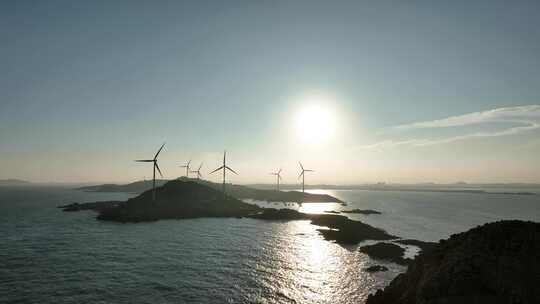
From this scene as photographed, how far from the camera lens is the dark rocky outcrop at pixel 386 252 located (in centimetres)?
5958

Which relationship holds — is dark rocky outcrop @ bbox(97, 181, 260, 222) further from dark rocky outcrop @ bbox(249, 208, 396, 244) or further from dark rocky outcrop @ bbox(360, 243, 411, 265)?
dark rocky outcrop @ bbox(360, 243, 411, 265)

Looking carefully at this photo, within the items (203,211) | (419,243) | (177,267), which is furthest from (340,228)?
(177,267)

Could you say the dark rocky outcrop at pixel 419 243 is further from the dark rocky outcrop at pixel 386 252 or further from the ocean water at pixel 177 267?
the ocean water at pixel 177 267

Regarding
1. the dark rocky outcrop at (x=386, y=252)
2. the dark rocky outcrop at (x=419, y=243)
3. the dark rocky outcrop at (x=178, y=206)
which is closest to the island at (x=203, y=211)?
the dark rocky outcrop at (x=178, y=206)

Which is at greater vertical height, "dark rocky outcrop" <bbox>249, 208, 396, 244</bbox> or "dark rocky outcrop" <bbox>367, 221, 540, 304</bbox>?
"dark rocky outcrop" <bbox>367, 221, 540, 304</bbox>

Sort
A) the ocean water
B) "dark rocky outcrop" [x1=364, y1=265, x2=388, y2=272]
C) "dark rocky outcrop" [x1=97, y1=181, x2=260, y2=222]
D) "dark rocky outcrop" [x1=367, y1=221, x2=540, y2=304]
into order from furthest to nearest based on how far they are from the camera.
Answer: "dark rocky outcrop" [x1=97, y1=181, x2=260, y2=222], "dark rocky outcrop" [x1=364, y1=265, x2=388, y2=272], the ocean water, "dark rocky outcrop" [x1=367, y1=221, x2=540, y2=304]

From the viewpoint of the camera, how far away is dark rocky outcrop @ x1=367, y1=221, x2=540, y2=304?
86.5 ft

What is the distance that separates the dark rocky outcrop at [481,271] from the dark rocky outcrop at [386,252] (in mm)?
25613

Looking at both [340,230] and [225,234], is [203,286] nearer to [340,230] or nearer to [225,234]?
[225,234]

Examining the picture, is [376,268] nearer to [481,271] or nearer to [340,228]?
[481,271]

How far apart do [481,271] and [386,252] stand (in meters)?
37.0

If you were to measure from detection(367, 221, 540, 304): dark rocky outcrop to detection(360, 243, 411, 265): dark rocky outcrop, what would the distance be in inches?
1008

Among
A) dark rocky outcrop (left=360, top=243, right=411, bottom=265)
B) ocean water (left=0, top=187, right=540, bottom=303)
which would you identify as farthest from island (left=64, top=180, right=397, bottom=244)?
ocean water (left=0, top=187, right=540, bottom=303)

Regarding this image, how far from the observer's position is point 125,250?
60.3 m
